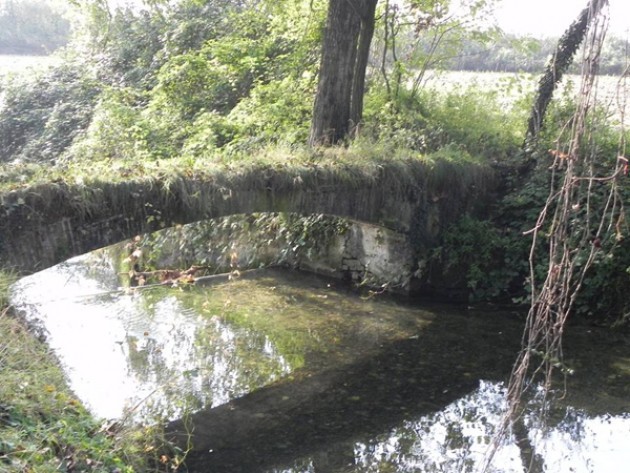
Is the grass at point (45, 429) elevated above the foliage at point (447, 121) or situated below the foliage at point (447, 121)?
below

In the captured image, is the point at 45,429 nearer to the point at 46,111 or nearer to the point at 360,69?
the point at 360,69

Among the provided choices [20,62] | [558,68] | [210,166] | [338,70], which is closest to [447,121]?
[558,68]

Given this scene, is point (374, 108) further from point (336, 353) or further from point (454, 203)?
point (336, 353)

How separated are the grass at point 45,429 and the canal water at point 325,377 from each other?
0.39 m

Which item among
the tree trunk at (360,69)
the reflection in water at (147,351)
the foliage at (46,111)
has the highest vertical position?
the tree trunk at (360,69)

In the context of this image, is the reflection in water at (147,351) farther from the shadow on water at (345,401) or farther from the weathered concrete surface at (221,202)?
the weathered concrete surface at (221,202)

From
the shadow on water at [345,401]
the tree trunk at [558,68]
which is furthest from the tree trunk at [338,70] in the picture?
the shadow on water at [345,401]

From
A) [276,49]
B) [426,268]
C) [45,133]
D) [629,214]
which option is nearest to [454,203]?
[426,268]

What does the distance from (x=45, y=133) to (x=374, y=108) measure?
400 inches

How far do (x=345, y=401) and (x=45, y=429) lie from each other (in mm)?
3263

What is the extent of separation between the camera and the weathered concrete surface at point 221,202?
20.7 feet

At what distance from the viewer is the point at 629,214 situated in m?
9.43

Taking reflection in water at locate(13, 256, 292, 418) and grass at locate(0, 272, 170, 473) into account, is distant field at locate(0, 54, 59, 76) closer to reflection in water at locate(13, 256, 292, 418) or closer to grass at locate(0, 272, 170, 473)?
reflection in water at locate(13, 256, 292, 418)

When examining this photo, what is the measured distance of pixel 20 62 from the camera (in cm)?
2325
